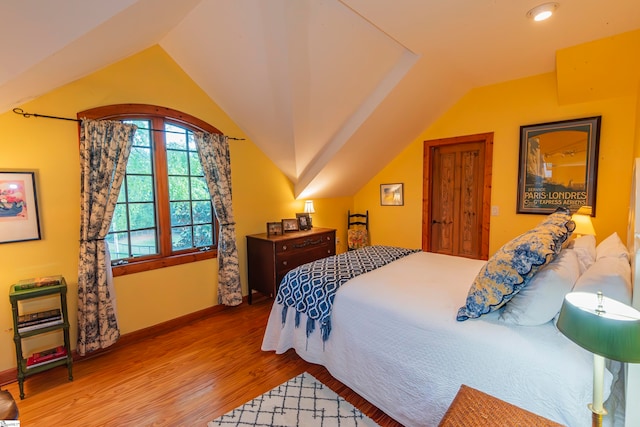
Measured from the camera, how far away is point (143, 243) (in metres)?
2.94

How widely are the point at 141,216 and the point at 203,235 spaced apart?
68 cm

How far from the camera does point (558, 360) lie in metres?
1.26

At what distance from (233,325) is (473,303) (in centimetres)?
247

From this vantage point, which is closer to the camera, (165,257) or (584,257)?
(584,257)

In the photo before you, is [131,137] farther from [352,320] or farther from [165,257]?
[352,320]

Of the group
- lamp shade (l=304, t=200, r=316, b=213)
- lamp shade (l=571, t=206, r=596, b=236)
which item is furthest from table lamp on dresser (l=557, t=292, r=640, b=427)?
lamp shade (l=304, t=200, r=316, b=213)

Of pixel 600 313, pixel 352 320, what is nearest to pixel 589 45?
pixel 600 313

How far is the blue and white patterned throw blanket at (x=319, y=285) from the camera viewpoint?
218 centimetres

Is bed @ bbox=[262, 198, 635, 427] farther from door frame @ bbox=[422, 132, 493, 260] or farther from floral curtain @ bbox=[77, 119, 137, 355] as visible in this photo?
floral curtain @ bbox=[77, 119, 137, 355]

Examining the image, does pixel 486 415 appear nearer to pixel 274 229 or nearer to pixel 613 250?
pixel 613 250

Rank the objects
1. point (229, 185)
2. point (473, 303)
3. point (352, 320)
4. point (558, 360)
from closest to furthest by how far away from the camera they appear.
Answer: point (558, 360) → point (473, 303) → point (352, 320) → point (229, 185)

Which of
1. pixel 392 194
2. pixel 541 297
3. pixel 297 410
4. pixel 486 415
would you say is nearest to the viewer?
pixel 486 415

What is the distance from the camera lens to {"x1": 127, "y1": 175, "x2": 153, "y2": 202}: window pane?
281 centimetres

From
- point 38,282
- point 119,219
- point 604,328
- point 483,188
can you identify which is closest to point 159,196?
point 119,219
